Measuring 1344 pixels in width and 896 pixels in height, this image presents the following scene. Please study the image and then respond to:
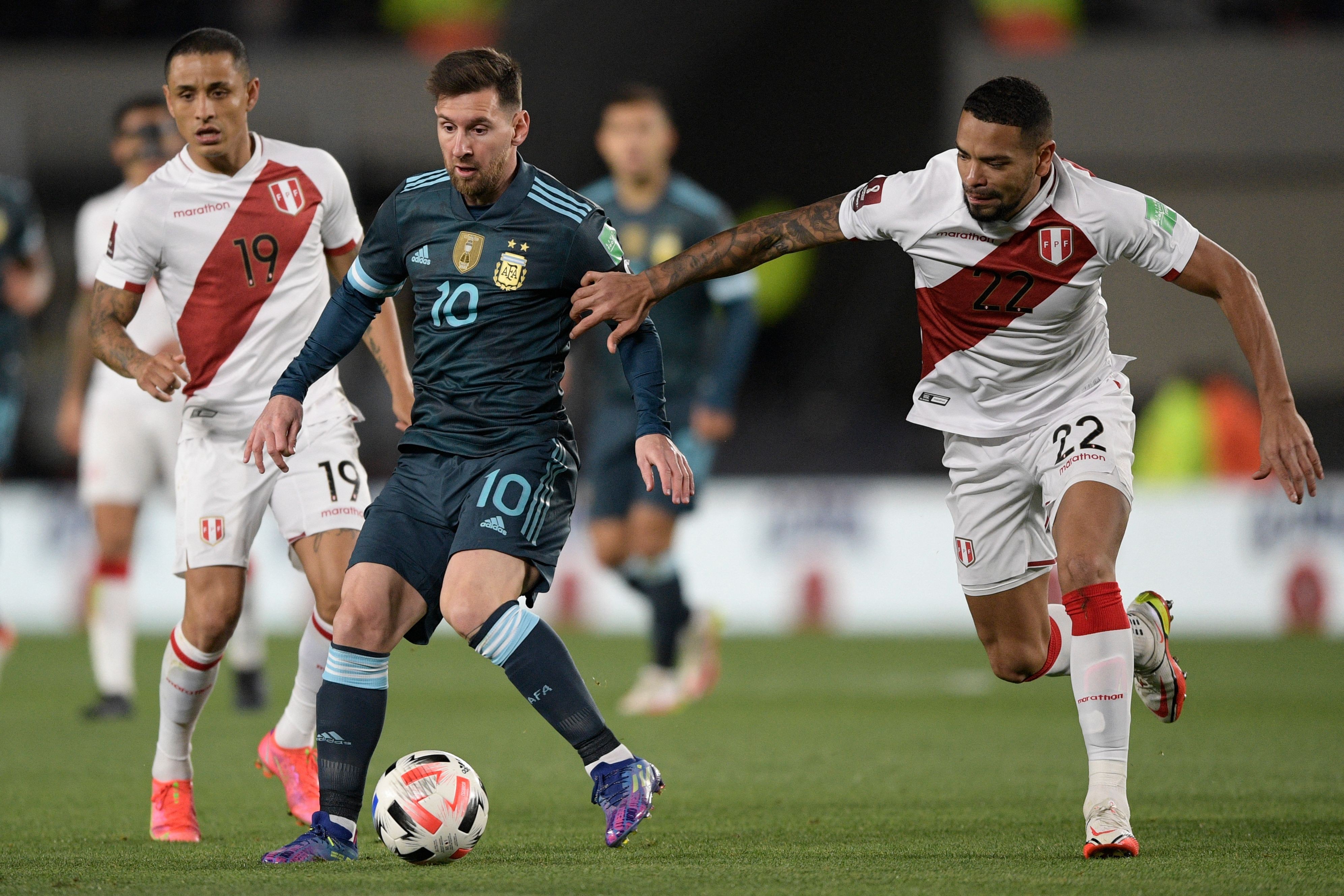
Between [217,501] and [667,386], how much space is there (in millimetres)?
3991

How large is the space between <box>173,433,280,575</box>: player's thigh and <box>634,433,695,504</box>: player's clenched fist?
138cm

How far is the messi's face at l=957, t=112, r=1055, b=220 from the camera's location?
187 inches

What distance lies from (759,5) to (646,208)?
1310 centimetres

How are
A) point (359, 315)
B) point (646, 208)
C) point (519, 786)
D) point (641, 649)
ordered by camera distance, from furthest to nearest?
1. point (641, 649)
2. point (646, 208)
3. point (519, 786)
4. point (359, 315)

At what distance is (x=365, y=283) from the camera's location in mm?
4914

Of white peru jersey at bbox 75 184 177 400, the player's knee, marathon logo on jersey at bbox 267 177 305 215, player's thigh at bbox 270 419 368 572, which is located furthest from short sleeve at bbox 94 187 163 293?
the player's knee

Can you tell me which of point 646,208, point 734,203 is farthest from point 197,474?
point 734,203

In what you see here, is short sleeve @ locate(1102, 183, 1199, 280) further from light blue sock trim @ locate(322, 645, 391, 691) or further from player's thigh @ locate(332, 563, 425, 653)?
light blue sock trim @ locate(322, 645, 391, 691)

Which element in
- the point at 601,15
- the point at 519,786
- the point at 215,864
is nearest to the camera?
the point at 215,864

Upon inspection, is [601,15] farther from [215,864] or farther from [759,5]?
[215,864]

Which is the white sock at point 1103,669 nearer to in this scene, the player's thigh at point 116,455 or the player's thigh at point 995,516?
the player's thigh at point 995,516

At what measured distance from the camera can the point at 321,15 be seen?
2127 centimetres

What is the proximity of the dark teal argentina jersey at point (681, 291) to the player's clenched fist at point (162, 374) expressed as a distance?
13.0 feet

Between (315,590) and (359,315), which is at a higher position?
(359,315)
